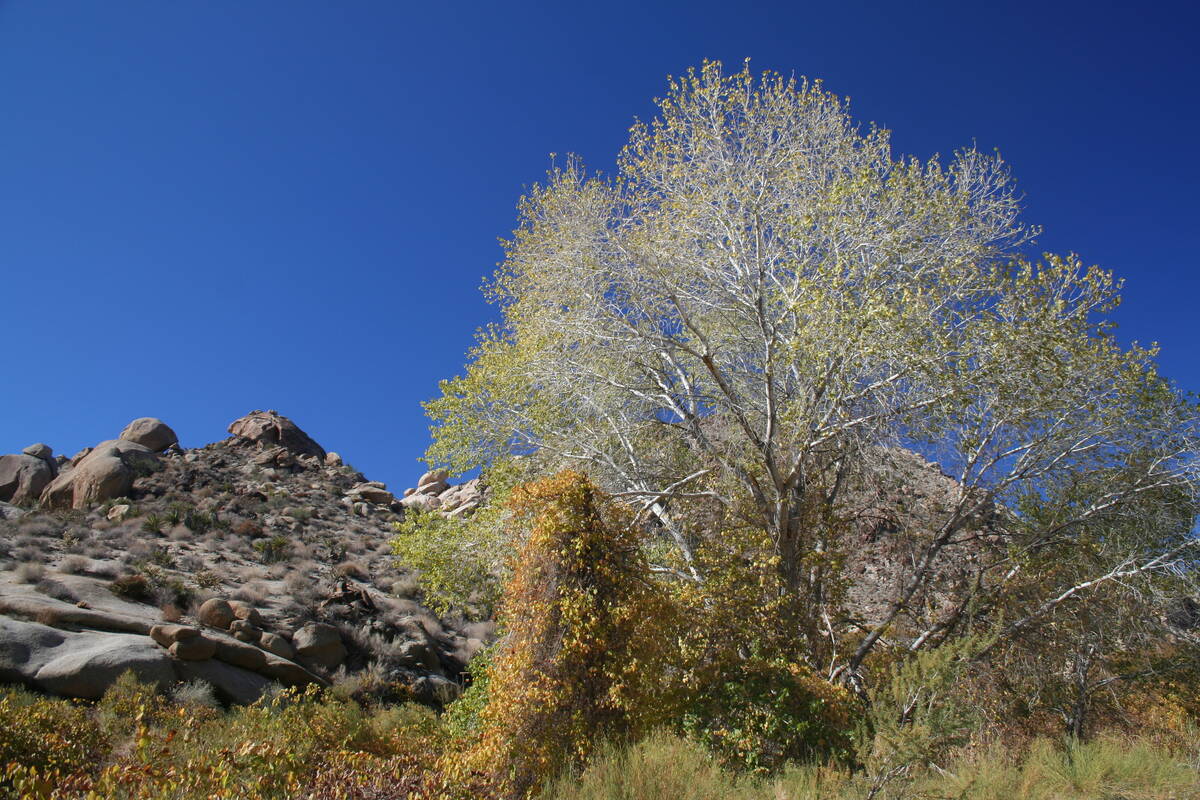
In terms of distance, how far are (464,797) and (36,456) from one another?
3067 cm

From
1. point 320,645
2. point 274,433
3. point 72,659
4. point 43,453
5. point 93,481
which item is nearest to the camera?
point 72,659

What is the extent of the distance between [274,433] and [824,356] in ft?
114

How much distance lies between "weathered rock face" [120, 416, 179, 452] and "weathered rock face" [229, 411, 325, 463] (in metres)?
3.63

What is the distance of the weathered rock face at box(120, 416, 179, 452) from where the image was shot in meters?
32.9

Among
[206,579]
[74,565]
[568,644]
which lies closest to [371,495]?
[206,579]

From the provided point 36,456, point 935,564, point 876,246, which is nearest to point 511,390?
point 876,246

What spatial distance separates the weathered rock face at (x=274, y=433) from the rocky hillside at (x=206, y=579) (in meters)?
2.13

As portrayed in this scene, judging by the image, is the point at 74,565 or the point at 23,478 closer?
the point at 74,565

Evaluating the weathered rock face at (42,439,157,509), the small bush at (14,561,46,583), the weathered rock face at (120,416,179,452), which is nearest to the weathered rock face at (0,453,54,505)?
the weathered rock face at (42,439,157,509)

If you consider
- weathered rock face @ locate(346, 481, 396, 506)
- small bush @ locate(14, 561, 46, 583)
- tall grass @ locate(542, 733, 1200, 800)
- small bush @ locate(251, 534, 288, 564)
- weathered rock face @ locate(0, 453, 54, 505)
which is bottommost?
tall grass @ locate(542, 733, 1200, 800)

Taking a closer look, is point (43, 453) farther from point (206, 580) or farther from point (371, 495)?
point (206, 580)

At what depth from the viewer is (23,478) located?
86.0 feet

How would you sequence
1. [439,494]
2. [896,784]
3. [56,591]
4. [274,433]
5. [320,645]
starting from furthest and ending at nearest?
[439,494]
[274,433]
[320,645]
[56,591]
[896,784]

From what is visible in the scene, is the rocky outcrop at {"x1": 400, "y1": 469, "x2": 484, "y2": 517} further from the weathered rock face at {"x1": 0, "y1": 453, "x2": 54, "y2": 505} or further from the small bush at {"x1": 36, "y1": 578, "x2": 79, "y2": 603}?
the small bush at {"x1": 36, "y1": 578, "x2": 79, "y2": 603}
